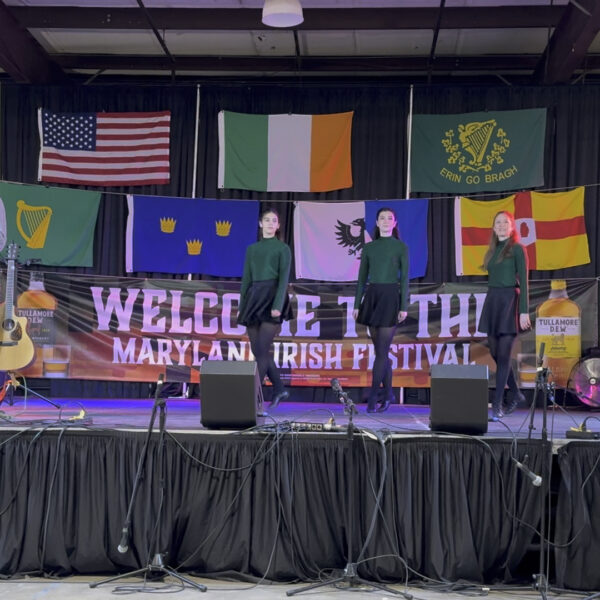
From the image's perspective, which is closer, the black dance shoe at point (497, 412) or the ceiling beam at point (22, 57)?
the black dance shoe at point (497, 412)

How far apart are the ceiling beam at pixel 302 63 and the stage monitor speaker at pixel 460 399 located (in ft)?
18.4

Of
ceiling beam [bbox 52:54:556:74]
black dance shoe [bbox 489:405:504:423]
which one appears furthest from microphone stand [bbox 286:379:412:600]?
ceiling beam [bbox 52:54:556:74]

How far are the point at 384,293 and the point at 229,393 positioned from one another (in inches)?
89.0

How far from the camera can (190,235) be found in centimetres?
926

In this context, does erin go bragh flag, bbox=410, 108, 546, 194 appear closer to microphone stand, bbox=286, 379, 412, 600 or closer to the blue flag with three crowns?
the blue flag with three crowns

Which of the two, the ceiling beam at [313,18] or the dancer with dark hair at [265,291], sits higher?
the ceiling beam at [313,18]

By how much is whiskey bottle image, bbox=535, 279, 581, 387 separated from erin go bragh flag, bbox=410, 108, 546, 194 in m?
1.29

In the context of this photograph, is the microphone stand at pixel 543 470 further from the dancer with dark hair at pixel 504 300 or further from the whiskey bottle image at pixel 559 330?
the whiskey bottle image at pixel 559 330

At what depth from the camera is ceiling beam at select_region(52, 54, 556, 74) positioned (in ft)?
30.3

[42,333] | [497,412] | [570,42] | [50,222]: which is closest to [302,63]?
[570,42]

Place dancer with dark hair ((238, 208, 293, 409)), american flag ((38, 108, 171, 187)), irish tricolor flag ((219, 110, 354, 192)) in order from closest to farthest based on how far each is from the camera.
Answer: dancer with dark hair ((238, 208, 293, 409)) < irish tricolor flag ((219, 110, 354, 192)) < american flag ((38, 108, 171, 187))

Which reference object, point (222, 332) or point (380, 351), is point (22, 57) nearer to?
point (222, 332)

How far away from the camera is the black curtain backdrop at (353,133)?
9.07 m

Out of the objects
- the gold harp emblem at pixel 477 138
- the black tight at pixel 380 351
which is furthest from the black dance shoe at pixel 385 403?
A: the gold harp emblem at pixel 477 138
